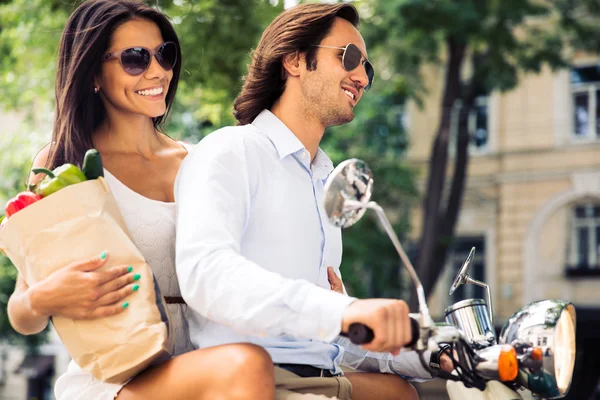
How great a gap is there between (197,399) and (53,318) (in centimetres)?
46

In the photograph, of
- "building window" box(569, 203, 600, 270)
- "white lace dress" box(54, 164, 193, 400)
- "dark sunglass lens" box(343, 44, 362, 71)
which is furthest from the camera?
"building window" box(569, 203, 600, 270)

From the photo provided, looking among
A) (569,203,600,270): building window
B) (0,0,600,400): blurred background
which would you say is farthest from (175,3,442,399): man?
(569,203,600,270): building window

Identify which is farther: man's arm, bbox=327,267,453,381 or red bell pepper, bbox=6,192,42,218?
man's arm, bbox=327,267,453,381

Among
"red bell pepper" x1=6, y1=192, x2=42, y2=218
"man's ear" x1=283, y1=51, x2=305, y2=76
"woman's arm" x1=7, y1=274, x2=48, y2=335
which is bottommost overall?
"woman's arm" x1=7, y1=274, x2=48, y2=335

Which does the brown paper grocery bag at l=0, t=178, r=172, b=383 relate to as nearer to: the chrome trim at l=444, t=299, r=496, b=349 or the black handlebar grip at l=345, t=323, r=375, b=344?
the black handlebar grip at l=345, t=323, r=375, b=344

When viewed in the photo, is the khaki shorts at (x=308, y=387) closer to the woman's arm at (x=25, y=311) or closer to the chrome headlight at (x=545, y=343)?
the chrome headlight at (x=545, y=343)

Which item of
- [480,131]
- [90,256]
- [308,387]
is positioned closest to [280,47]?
[90,256]

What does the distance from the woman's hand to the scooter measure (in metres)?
0.53

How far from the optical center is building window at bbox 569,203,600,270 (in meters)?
19.8

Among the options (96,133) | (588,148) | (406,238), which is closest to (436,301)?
(406,238)

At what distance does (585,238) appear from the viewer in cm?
2025

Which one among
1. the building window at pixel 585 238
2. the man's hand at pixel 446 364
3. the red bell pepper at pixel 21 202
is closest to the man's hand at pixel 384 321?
the man's hand at pixel 446 364

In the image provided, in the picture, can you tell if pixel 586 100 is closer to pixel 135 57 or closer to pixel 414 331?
pixel 135 57

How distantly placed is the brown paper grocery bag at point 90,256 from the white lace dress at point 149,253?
167 mm
